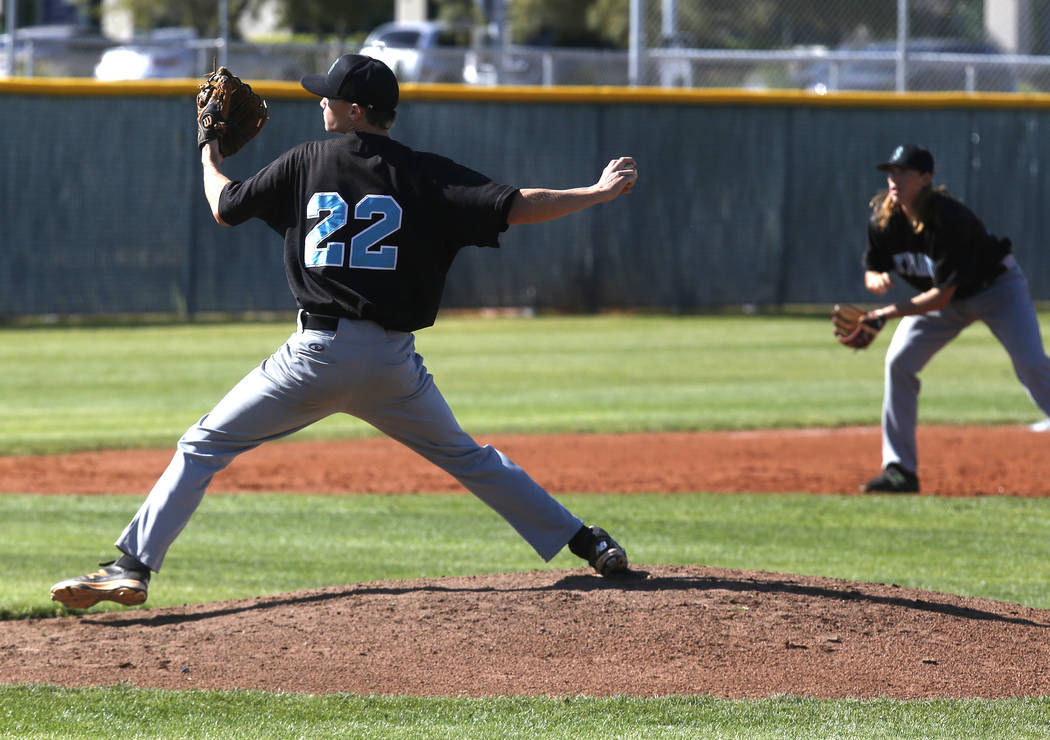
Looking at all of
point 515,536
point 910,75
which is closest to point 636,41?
point 910,75

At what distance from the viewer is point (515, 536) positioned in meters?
7.20

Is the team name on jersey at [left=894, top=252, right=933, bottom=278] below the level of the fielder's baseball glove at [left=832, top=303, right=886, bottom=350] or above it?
above

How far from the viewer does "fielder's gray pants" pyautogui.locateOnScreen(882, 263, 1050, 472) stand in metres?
7.62

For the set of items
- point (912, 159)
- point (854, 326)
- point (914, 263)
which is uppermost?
point (912, 159)

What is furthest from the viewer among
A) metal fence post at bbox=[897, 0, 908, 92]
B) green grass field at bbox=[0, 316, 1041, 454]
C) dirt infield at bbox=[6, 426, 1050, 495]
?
metal fence post at bbox=[897, 0, 908, 92]

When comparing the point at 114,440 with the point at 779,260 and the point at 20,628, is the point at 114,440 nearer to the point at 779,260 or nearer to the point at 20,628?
the point at 20,628

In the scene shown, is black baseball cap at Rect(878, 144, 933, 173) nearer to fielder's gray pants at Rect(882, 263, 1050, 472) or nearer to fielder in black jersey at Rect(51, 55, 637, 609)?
fielder's gray pants at Rect(882, 263, 1050, 472)

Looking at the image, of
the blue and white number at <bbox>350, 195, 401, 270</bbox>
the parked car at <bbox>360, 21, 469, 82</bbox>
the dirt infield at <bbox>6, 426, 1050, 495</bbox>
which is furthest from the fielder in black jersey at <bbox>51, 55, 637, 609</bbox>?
the parked car at <bbox>360, 21, 469, 82</bbox>

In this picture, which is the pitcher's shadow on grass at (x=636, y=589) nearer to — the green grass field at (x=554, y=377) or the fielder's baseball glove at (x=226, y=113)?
the fielder's baseball glove at (x=226, y=113)

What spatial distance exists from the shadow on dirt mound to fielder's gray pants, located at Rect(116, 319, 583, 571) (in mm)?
380

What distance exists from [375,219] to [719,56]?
13.5 m

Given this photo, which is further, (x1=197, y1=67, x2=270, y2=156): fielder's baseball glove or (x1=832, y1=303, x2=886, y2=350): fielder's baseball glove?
(x1=832, y1=303, x2=886, y2=350): fielder's baseball glove

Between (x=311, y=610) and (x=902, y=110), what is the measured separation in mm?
14651

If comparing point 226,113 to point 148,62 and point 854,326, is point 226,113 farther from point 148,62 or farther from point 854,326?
point 148,62
